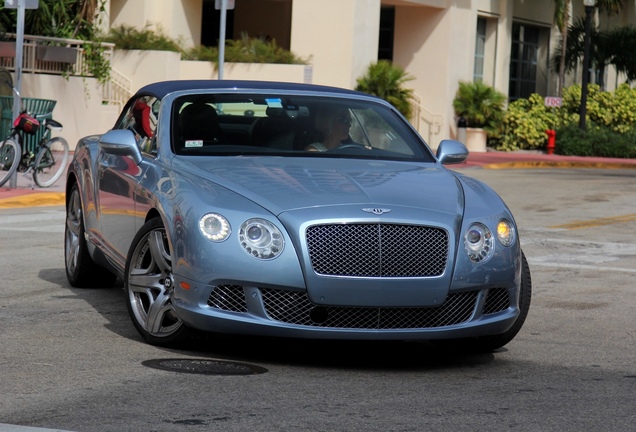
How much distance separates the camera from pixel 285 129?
8.09m

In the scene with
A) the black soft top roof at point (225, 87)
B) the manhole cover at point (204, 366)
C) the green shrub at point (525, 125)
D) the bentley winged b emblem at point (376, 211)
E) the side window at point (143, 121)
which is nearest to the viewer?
the manhole cover at point (204, 366)

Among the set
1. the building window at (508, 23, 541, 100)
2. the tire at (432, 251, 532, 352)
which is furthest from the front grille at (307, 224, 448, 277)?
the building window at (508, 23, 541, 100)

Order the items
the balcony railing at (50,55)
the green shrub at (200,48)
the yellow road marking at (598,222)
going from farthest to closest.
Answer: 1. the green shrub at (200,48)
2. the balcony railing at (50,55)
3. the yellow road marking at (598,222)

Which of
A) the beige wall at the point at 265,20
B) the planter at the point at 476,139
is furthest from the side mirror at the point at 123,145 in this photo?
the beige wall at the point at 265,20

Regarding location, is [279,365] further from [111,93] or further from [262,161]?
[111,93]

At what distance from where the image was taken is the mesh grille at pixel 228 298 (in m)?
6.61

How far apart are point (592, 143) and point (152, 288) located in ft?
110

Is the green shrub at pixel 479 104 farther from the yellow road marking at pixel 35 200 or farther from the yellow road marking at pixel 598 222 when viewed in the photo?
the yellow road marking at pixel 35 200

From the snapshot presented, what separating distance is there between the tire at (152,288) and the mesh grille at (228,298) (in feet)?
1.14

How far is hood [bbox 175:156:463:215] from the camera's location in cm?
677

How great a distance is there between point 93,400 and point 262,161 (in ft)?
7.31

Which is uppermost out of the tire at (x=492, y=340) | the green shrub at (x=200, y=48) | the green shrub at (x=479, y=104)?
the green shrub at (x=200, y=48)

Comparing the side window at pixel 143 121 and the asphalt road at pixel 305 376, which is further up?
the side window at pixel 143 121

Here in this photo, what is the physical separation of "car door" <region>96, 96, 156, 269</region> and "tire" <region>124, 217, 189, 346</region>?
540 mm
